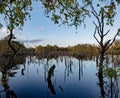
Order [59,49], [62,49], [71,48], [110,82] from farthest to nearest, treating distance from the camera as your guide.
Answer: [59,49] < [62,49] < [71,48] < [110,82]

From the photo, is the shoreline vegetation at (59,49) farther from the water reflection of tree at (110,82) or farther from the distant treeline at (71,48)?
the water reflection of tree at (110,82)

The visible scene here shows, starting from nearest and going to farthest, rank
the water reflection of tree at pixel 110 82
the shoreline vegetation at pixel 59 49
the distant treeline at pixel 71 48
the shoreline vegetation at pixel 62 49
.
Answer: the water reflection of tree at pixel 110 82 < the shoreline vegetation at pixel 59 49 < the shoreline vegetation at pixel 62 49 < the distant treeline at pixel 71 48

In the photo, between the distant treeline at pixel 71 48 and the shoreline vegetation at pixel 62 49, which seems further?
the distant treeline at pixel 71 48

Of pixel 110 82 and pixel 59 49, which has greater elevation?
pixel 110 82

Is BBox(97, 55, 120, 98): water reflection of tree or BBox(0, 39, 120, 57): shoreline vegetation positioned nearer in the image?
BBox(97, 55, 120, 98): water reflection of tree

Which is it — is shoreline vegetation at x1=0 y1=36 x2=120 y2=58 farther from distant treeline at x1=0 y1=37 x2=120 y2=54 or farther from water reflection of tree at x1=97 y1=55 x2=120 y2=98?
water reflection of tree at x1=97 y1=55 x2=120 y2=98

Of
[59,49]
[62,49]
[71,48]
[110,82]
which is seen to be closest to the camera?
[110,82]

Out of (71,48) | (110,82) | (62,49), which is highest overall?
(110,82)

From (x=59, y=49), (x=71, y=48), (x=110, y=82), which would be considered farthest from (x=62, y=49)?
(x=110, y=82)

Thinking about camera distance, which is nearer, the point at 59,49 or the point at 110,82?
the point at 110,82

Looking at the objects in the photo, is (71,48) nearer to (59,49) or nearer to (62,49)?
(62,49)

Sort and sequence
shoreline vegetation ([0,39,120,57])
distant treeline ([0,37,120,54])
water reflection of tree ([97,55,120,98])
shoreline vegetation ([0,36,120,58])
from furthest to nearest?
distant treeline ([0,37,120,54]), shoreline vegetation ([0,39,120,57]), shoreline vegetation ([0,36,120,58]), water reflection of tree ([97,55,120,98])

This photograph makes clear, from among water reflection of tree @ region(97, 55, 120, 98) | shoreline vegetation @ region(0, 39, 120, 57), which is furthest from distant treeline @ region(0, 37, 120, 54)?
water reflection of tree @ region(97, 55, 120, 98)

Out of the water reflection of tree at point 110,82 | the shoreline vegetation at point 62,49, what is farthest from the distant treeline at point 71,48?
the water reflection of tree at point 110,82
